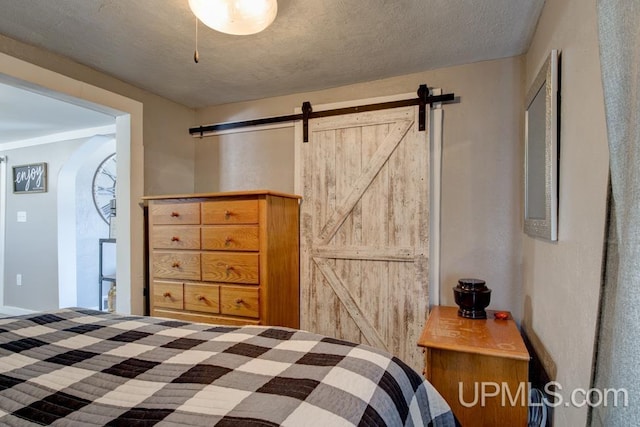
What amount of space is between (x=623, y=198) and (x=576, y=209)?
22.1 inches

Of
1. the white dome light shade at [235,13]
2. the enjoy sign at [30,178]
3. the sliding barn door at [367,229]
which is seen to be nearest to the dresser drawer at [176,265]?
the sliding barn door at [367,229]

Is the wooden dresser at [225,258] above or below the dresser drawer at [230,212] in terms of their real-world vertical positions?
below

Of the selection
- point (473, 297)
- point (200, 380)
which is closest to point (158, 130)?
point (200, 380)

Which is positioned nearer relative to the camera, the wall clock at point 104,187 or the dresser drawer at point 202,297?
the dresser drawer at point 202,297

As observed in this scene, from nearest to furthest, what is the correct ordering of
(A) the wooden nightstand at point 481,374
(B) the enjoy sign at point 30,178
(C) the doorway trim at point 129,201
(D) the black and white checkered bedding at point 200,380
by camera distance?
(D) the black and white checkered bedding at point 200,380
(A) the wooden nightstand at point 481,374
(C) the doorway trim at point 129,201
(B) the enjoy sign at point 30,178

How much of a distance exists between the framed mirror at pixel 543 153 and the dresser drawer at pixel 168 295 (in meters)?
2.25

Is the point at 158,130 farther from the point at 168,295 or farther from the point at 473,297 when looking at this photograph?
the point at 473,297

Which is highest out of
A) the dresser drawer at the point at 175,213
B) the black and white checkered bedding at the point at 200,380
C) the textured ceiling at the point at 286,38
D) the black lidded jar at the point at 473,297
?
the textured ceiling at the point at 286,38

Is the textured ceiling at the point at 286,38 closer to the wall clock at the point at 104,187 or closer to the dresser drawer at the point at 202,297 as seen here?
the dresser drawer at the point at 202,297

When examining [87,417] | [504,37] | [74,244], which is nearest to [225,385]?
[87,417]

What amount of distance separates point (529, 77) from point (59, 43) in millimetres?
2790

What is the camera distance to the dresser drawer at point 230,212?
7.10ft

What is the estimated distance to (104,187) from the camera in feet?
15.3

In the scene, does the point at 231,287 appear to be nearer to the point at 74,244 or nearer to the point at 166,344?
the point at 166,344
